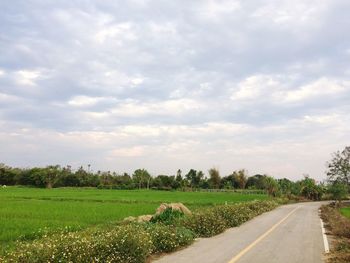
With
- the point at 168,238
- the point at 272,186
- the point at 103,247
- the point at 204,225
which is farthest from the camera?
the point at 272,186

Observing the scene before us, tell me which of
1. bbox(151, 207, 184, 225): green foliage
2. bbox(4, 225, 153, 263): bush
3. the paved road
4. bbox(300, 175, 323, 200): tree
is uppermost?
bbox(300, 175, 323, 200): tree

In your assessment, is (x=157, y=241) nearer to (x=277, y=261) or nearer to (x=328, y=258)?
(x=277, y=261)

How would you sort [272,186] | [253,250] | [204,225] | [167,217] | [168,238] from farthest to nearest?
[272,186]
[167,217]
[204,225]
[168,238]
[253,250]

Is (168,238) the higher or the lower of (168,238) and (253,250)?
the higher

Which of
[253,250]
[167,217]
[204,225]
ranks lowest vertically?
[253,250]

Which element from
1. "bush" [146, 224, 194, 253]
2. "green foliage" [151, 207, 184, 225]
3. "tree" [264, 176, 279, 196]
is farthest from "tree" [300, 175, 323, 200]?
"bush" [146, 224, 194, 253]

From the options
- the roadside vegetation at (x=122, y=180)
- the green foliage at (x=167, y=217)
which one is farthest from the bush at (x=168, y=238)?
the roadside vegetation at (x=122, y=180)

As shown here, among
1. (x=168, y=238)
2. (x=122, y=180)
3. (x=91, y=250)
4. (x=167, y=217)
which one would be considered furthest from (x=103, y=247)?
(x=122, y=180)

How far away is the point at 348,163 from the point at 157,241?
63.9m

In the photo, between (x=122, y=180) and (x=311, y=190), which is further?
(x=122, y=180)

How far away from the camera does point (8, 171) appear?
12281cm

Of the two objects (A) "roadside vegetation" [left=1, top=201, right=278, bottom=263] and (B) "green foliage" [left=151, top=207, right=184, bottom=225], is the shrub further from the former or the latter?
(A) "roadside vegetation" [left=1, top=201, right=278, bottom=263]

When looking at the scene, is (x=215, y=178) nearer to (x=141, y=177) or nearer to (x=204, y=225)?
(x=141, y=177)

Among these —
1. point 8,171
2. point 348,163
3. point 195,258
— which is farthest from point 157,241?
point 8,171
